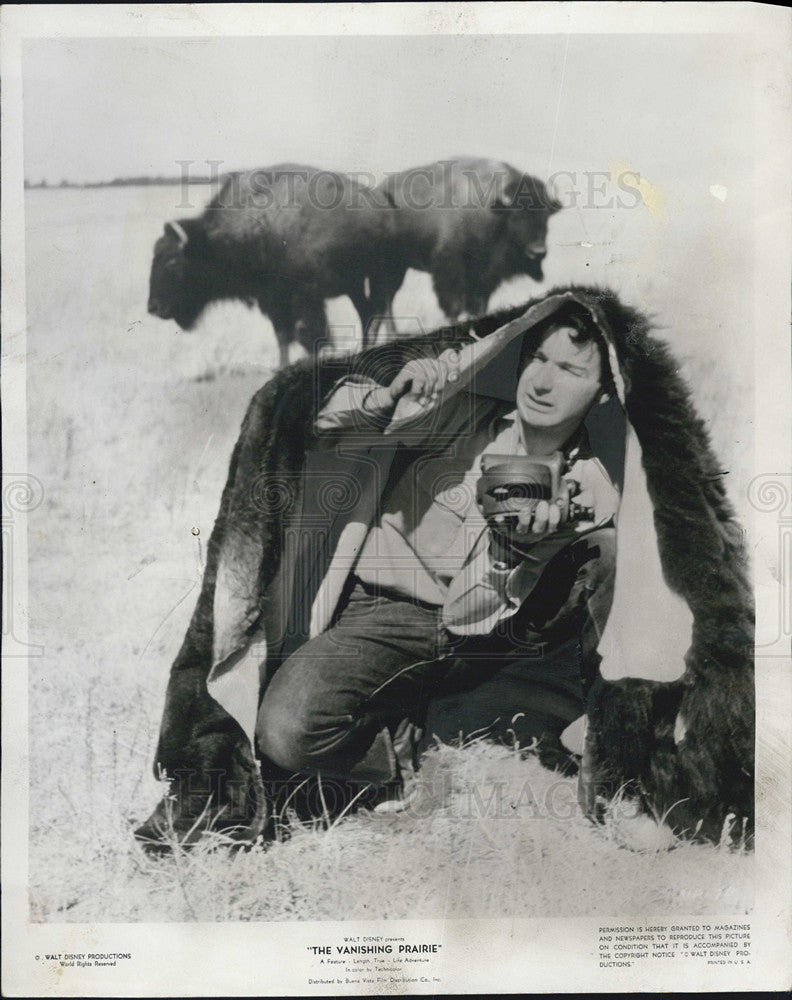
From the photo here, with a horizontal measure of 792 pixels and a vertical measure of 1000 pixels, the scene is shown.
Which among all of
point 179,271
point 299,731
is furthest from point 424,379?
point 299,731

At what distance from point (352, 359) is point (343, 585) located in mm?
658

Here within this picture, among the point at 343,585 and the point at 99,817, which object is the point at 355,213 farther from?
the point at 99,817

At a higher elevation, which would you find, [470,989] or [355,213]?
[355,213]

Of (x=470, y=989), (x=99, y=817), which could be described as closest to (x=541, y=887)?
(x=470, y=989)

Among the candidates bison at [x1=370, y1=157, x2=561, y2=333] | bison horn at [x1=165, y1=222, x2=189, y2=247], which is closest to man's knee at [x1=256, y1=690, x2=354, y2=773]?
bison at [x1=370, y1=157, x2=561, y2=333]

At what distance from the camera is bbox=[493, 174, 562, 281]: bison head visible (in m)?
2.42

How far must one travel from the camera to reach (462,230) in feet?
7.97

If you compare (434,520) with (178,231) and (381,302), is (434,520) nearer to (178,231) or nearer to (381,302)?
(381,302)

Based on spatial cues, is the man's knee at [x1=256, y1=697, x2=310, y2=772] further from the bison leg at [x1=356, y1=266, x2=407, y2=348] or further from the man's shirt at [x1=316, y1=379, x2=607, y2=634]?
the bison leg at [x1=356, y1=266, x2=407, y2=348]

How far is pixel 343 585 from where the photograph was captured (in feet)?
7.89

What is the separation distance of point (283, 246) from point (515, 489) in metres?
0.98

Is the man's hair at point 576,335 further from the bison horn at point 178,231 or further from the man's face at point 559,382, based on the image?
the bison horn at point 178,231

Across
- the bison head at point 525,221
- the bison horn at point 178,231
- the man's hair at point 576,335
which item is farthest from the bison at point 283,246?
the man's hair at point 576,335

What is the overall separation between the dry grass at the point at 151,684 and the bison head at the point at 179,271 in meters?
0.04
